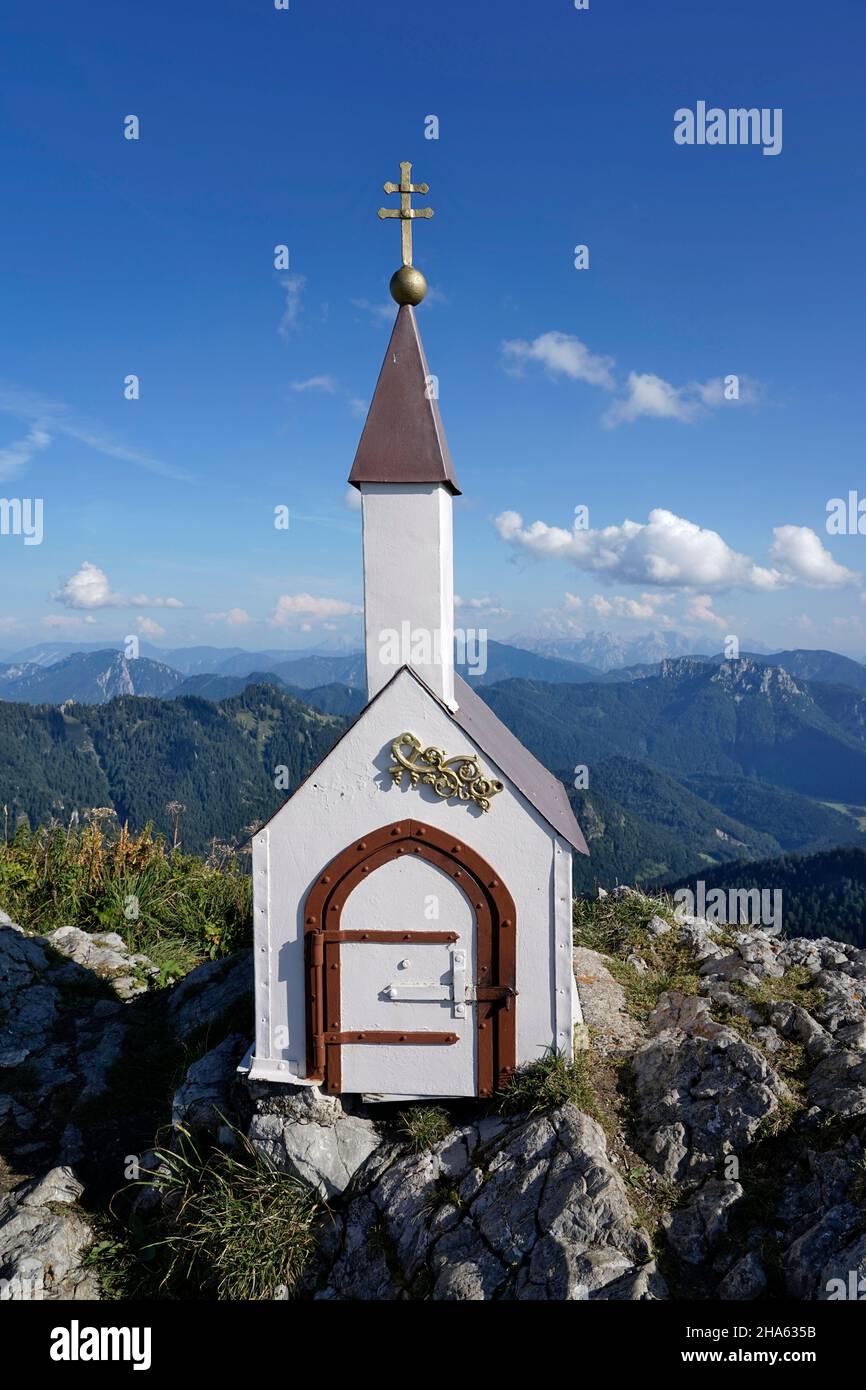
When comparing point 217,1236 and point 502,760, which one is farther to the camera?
→ point 502,760

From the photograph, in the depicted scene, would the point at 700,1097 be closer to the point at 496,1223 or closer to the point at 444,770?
the point at 496,1223


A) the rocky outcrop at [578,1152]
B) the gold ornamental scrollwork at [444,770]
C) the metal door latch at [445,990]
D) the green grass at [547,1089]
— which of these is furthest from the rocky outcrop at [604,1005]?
the gold ornamental scrollwork at [444,770]

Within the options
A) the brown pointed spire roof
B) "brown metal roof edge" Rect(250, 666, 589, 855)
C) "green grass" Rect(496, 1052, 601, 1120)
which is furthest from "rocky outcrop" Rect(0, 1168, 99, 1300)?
the brown pointed spire roof

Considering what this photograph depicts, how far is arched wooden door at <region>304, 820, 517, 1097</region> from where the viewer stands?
827 centimetres

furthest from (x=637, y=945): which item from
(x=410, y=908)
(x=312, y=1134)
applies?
(x=312, y=1134)

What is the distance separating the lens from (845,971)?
1174cm

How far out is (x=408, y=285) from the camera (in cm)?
873

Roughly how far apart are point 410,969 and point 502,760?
2.61m

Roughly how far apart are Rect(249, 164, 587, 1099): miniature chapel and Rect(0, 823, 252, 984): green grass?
7232 mm

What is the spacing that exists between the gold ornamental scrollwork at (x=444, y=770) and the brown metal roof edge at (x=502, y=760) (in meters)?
0.25

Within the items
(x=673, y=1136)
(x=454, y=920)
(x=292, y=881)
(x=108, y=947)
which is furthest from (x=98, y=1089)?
(x=673, y=1136)

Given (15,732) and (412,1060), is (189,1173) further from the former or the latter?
(15,732)

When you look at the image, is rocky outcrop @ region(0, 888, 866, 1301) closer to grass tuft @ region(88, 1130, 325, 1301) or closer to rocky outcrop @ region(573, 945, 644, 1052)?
rocky outcrop @ region(573, 945, 644, 1052)

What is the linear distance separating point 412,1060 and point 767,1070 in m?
3.97
